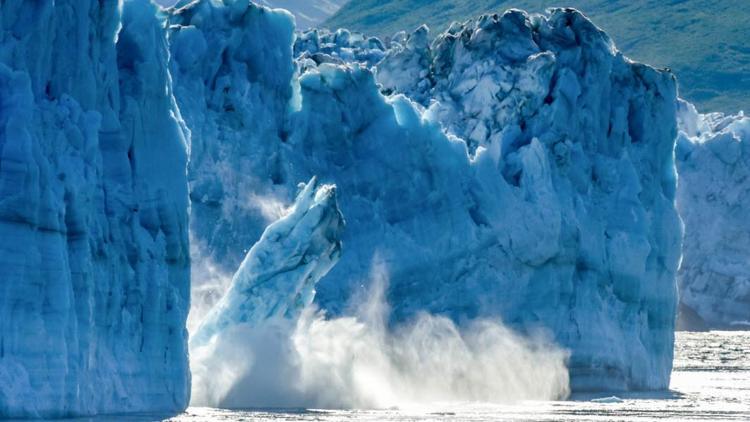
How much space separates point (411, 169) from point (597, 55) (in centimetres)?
868

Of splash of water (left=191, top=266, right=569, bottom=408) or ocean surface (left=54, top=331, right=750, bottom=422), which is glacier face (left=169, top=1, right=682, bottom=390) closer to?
splash of water (left=191, top=266, right=569, bottom=408)

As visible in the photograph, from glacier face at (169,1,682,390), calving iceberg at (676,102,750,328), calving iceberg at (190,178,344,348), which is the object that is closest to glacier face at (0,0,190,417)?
calving iceberg at (190,178,344,348)

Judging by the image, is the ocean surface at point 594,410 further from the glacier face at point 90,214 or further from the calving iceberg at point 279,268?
the calving iceberg at point 279,268

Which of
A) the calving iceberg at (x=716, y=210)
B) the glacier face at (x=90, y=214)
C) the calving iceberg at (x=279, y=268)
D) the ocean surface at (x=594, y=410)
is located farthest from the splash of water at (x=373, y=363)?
the calving iceberg at (x=716, y=210)

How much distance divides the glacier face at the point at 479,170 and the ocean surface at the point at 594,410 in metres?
2.38

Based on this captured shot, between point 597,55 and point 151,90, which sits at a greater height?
point 597,55

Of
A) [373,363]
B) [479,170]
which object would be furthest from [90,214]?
[479,170]

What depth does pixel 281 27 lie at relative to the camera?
48.6 meters

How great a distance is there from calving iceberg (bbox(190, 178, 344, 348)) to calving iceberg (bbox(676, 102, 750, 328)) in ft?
172

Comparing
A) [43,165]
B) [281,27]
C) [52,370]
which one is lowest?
[52,370]

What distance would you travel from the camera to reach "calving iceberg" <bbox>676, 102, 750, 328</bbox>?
9088 cm

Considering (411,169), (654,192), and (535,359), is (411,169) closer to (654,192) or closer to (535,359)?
(535,359)

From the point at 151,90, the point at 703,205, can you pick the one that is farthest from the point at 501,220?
the point at 703,205

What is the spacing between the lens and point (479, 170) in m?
51.1
